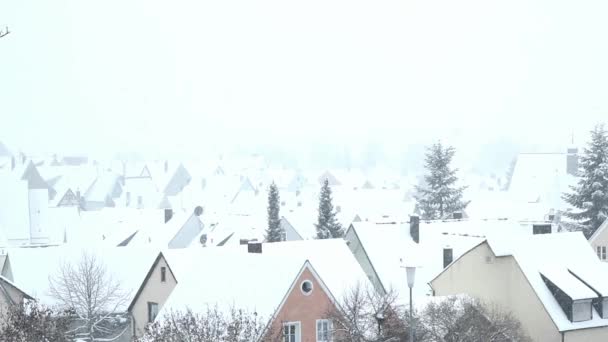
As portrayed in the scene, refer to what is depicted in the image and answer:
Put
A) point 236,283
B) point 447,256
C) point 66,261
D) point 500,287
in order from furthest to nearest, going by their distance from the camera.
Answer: point 66,261
point 447,256
point 500,287
point 236,283

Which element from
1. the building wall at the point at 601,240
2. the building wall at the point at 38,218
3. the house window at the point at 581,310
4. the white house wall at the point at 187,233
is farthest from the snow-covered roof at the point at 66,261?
the building wall at the point at 38,218

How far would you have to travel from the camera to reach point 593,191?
60.8 metres

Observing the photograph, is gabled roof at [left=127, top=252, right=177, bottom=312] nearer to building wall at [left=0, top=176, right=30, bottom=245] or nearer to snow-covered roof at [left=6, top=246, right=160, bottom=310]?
snow-covered roof at [left=6, top=246, right=160, bottom=310]

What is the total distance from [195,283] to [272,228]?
3395cm

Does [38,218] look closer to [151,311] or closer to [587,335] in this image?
[151,311]

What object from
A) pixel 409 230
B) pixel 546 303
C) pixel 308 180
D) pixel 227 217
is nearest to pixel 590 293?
pixel 546 303

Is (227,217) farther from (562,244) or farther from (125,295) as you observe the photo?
(562,244)

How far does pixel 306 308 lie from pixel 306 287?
0.72 metres

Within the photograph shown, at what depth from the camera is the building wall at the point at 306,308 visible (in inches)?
1324

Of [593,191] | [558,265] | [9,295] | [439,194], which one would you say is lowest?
[9,295]

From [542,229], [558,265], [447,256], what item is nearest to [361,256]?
[447,256]

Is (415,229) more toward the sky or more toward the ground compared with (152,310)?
more toward the sky

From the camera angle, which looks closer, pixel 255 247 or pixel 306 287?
pixel 306 287

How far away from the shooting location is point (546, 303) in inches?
1495
